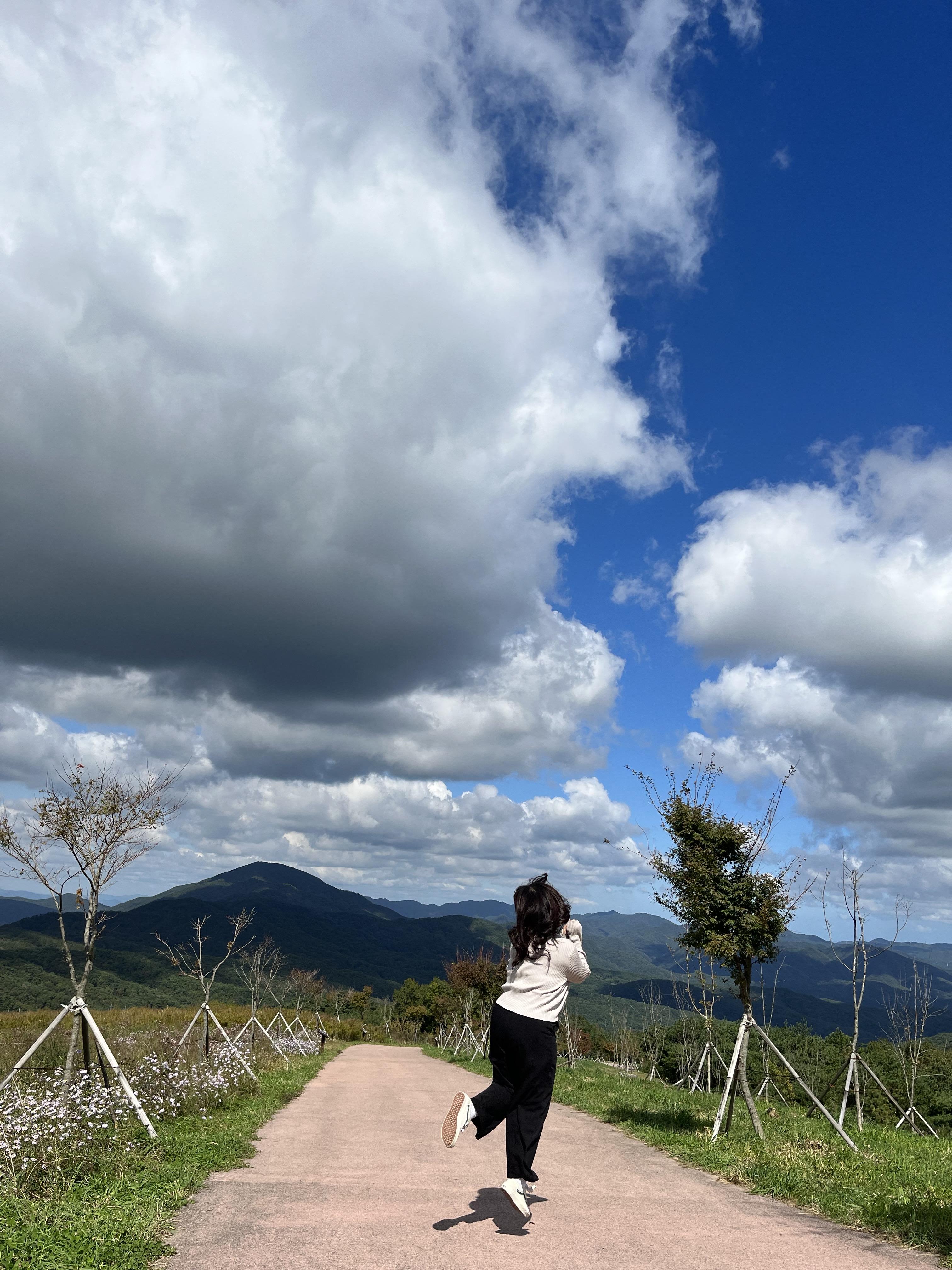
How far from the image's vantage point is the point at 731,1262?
444 centimetres

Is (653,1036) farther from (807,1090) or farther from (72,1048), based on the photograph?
(72,1048)

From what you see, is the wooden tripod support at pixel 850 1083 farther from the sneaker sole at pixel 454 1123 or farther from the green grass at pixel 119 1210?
the green grass at pixel 119 1210

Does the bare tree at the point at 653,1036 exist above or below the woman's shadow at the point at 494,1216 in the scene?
below

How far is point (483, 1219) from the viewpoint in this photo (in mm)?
5113

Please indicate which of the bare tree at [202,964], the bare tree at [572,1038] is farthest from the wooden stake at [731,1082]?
the bare tree at [572,1038]

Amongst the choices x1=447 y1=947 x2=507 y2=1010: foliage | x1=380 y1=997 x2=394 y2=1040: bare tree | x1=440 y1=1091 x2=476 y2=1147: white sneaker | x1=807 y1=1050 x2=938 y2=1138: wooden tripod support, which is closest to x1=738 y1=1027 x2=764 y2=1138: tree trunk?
x1=807 y1=1050 x2=938 y2=1138: wooden tripod support

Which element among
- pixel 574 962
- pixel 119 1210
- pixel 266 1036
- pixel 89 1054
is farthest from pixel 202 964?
pixel 574 962

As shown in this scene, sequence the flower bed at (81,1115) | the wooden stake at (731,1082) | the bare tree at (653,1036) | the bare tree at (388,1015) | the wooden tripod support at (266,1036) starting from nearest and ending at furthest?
the flower bed at (81,1115) < the wooden stake at (731,1082) < the wooden tripod support at (266,1036) < the bare tree at (653,1036) < the bare tree at (388,1015)

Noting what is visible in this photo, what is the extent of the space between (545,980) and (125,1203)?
3.39 m

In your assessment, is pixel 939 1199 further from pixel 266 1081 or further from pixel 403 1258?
pixel 266 1081

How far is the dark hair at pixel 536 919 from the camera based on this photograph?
5.06 m

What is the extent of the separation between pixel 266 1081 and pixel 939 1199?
13060mm

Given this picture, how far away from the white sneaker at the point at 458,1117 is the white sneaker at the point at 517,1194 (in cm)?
42

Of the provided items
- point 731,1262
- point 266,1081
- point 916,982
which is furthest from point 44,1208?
point 916,982
